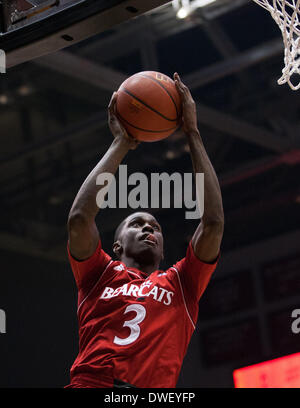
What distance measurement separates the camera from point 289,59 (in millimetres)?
3422

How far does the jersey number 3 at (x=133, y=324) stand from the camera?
273 centimetres

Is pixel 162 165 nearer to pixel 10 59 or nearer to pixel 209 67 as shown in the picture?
pixel 209 67

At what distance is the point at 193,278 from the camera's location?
2920 millimetres

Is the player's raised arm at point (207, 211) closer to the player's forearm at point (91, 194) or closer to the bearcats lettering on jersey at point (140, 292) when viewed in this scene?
the bearcats lettering on jersey at point (140, 292)

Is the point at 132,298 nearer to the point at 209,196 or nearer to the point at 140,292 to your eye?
the point at 140,292

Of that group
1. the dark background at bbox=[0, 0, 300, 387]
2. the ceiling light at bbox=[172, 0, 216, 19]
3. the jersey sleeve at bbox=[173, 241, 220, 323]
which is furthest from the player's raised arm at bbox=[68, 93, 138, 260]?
the dark background at bbox=[0, 0, 300, 387]

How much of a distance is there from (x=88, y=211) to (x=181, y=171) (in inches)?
239

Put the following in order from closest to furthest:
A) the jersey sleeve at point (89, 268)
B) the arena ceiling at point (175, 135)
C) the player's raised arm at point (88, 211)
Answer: the player's raised arm at point (88, 211) → the jersey sleeve at point (89, 268) → the arena ceiling at point (175, 135)

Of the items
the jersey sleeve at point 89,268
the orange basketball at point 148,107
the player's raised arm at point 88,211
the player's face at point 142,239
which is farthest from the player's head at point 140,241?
the orange basketball at point 148,107

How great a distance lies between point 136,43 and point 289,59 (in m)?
4.38

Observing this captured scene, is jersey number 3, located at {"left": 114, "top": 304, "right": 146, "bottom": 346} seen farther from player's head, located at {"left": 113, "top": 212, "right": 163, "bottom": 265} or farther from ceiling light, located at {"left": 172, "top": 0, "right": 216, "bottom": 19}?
ceiling light, located at {"left": 172, "top": 0, "right": 216, "bottom": 19}

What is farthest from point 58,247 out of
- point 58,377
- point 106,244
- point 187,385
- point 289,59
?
point 289,59

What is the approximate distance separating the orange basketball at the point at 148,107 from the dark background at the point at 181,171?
389 centimetres

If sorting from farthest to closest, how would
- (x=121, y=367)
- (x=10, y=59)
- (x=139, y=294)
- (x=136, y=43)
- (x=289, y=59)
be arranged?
1. (x=136, y=43)
2. (x=289, y=59)
3. (x=10, y=59)
4. (x=139, y=294)
5. (x=121, y=367)
